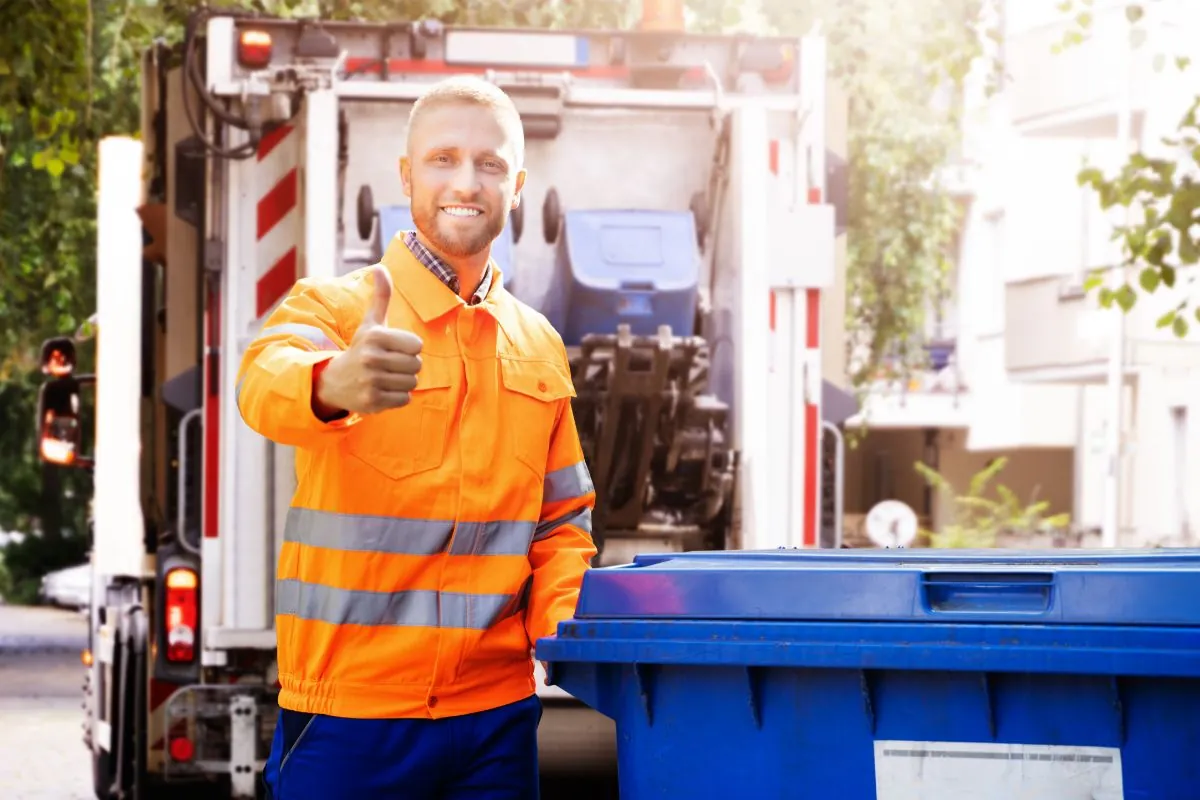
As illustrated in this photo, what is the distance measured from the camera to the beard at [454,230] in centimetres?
326

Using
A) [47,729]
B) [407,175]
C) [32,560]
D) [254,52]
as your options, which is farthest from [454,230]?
[32,560]

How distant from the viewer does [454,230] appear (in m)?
3.26

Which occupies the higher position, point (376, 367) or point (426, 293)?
point (426, 293)

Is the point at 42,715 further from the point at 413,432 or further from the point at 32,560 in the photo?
the point at 32,560

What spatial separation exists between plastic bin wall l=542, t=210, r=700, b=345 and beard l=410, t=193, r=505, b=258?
7.77 ft

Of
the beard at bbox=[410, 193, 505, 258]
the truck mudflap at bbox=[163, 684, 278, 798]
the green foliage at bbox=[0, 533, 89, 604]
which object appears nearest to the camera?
the beard at bbox=[410, 193, 505, 258]

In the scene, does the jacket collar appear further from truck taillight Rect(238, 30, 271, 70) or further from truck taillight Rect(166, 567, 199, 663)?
truck taillight Rect(166, 567, 199, 663)

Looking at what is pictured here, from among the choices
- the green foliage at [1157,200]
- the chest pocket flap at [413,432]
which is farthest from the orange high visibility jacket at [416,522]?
the green foliage at [1157,200]

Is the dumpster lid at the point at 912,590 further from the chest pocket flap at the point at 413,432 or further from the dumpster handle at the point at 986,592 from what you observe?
the chest pocket flap at the point at 413,432

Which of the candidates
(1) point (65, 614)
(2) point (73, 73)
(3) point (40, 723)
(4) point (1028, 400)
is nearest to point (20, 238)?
(3) point (40, 723)

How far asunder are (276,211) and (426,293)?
2507 mm

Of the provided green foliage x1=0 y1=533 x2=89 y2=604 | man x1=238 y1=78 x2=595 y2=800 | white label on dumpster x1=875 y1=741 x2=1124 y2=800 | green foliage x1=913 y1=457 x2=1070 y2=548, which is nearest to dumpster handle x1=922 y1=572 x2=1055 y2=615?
white label on dumpster x1=875 y1=741 x2=1124 y2=800

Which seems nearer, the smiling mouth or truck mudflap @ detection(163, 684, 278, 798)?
the smiling mouth

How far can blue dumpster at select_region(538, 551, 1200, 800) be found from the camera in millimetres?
2959
